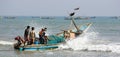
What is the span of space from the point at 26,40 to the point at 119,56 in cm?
572

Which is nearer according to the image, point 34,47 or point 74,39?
point 34,47

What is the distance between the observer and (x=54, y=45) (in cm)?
2441

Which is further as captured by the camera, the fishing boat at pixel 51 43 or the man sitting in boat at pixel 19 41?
the fishing boat at pixel 51 43

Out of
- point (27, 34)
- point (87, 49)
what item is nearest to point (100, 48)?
point (87, 49)

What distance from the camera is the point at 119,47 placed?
25.4 m

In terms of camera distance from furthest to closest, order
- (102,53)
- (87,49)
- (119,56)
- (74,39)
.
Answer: (74,39)
(87,49)
(102,53)
(119,56)

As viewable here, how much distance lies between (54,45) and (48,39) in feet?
1.74

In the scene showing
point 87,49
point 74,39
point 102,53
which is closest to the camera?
point 102,53

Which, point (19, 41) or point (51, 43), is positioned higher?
point (19, 41)

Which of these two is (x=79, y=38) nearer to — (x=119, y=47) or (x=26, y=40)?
(x=119, y=47)

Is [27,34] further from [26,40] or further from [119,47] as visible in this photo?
[119,47]

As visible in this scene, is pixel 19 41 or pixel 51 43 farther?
pixel 51 43

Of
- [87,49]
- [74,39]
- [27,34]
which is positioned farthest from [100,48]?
[27,34]

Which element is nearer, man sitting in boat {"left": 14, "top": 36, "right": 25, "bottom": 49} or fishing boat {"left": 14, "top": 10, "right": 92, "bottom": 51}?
man sitting in boat {"left": 14, "top": 36, "right": 25, "bottom": 49}
